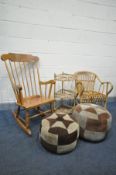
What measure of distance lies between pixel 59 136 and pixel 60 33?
1.89 m

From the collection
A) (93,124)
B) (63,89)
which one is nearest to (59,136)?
(93,124)

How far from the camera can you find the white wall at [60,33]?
2.41m

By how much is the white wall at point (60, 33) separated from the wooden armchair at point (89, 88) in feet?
0.62

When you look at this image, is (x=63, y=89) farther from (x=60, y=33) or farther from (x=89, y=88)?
(x=60, y=33)

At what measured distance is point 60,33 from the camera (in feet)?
8.82

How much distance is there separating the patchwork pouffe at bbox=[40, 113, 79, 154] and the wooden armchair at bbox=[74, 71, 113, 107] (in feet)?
2.78

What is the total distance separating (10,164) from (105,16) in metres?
3.01

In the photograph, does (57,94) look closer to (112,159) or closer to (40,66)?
(40,66)

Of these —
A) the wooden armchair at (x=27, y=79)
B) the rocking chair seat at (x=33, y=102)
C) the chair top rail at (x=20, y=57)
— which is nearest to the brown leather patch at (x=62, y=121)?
the rocking chair seat at (x=33, y=102)

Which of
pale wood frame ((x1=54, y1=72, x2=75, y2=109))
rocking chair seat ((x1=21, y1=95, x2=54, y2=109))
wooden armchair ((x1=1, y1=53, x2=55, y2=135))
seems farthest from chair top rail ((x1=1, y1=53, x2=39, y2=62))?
rocking chair seat ((x1=21, y1=95, x2=54, y2=109))

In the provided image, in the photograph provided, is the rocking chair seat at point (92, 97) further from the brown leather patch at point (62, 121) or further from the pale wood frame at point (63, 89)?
the brown leather patch at point (62, 121)

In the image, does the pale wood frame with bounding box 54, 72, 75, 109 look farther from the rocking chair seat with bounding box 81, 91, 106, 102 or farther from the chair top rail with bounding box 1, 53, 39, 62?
the chair top rail with bounding box 1, 53, 39, 62

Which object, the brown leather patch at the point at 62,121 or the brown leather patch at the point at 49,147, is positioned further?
the brown leather patch at the point at 62,121

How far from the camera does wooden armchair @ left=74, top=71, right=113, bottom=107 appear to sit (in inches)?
97.8
